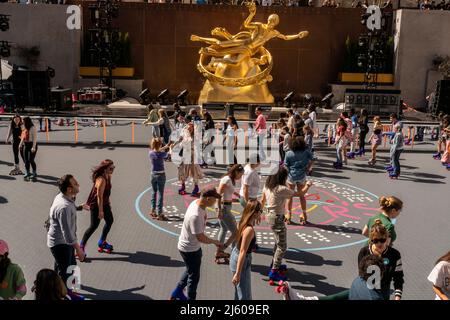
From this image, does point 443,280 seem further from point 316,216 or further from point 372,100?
point 372,100

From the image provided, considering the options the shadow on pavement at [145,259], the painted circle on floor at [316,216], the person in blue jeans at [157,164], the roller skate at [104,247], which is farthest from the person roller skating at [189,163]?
the roller skate at [104,247]

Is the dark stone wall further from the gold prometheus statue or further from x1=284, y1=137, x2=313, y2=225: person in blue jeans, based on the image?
x1=284, y1=137, x2=313, y2=225: person in blue jeans

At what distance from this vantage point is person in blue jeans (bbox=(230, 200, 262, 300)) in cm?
546

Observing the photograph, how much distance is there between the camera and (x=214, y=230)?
905 centimetres

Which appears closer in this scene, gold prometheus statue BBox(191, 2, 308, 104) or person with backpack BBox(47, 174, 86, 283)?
person with backpack BBox(47, 174, 86, 283)

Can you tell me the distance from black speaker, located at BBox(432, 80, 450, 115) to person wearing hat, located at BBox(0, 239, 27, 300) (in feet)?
79.9

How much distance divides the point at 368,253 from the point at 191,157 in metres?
6.24

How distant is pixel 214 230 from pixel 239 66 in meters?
17.2

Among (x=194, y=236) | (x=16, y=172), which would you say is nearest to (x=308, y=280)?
(x=194, y=236)

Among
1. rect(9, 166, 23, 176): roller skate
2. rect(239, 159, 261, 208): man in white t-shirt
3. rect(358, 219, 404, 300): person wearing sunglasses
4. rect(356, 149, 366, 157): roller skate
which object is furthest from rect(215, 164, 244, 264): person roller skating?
rect(356, 149, 366, 157): roller skate

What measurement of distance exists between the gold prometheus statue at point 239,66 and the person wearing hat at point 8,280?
20.9 metres

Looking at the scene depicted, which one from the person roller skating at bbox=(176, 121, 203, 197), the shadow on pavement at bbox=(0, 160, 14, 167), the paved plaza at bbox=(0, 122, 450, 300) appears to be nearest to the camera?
the paved plaza at bbox=(0, 122, 450, 300)

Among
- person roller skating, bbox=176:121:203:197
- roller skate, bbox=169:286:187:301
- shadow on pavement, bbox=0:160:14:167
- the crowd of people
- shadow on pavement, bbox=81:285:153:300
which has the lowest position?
shadow on pavement, bbox=81:285:153:300

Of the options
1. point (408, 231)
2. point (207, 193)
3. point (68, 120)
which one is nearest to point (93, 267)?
point (207, 193)
